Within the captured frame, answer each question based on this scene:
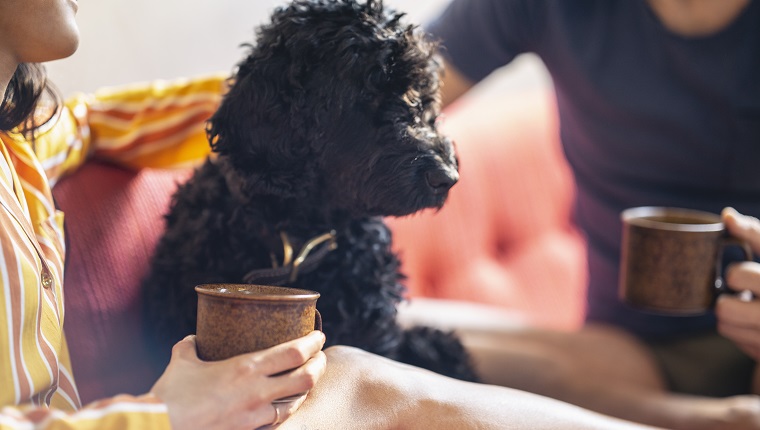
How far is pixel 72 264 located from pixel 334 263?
35 cm

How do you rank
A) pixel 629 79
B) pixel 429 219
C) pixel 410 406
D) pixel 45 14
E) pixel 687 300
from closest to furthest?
pixel 45 14 < pixel 410 406 < pixel 687 300 < pixel 629 79 < pixel 429 219

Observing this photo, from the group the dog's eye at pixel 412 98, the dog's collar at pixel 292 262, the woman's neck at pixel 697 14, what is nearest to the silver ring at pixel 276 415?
the dog's collar at pixel 292 262

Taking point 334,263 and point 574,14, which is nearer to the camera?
point 334,263

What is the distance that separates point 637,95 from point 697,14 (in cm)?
16

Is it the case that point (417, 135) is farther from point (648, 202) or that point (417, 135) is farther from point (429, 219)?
point (429, 219)

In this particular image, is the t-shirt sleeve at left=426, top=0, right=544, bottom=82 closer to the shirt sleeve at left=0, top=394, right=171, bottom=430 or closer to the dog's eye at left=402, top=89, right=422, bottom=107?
the dog's eye at left=402, top=89, right=422, bottom=107

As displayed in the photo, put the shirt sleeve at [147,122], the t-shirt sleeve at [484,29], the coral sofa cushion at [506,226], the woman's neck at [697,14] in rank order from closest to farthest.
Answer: the shirt sleeve at [147,122] → the woman's neck at [697,14] → the t-shirt sleeve at [484,29] → the coral sofa cushion at [506,226]

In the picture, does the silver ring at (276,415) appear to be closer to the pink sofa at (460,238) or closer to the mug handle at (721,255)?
the pink sofa at (460,238)

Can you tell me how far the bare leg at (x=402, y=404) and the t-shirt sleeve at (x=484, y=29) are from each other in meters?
0.65

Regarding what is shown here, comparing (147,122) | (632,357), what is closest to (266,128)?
(147,122)

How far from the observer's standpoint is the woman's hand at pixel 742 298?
99cm

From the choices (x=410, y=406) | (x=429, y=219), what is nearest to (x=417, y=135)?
(x=410, y=406)

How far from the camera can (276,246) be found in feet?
2.73

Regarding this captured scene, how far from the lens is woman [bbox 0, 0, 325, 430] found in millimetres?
570
